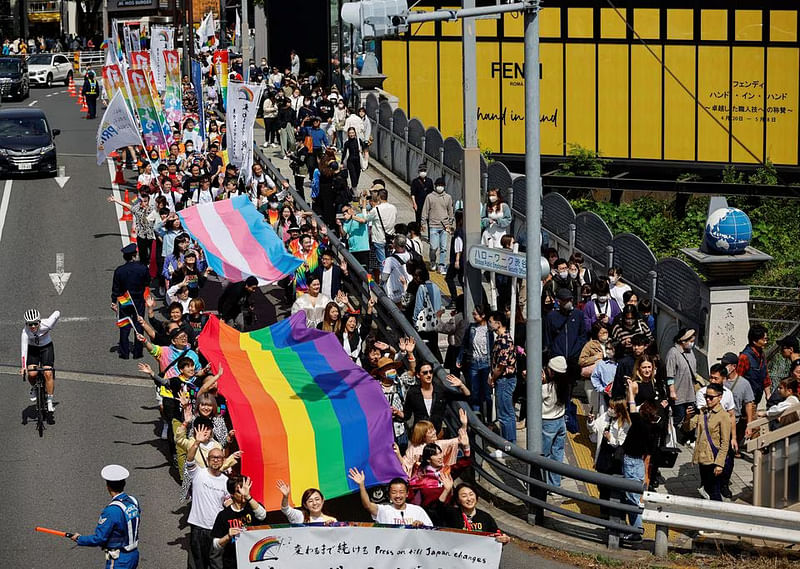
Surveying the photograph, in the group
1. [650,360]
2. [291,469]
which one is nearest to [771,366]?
[650,360]

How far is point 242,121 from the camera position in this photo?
24.8 metres

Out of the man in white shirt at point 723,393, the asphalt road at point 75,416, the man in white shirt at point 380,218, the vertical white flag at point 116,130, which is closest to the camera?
the asphalt road at point 75,416

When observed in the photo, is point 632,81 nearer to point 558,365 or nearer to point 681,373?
point 681,373

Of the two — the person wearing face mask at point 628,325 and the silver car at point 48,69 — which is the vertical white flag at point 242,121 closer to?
the person wearing face mask at point 628,325

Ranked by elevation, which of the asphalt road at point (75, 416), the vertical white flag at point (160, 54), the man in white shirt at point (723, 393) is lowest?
the asphalt road at point (75, 416)

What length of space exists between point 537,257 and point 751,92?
87.5ft

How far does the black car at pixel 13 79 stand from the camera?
176ft

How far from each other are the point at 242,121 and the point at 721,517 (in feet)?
48.3

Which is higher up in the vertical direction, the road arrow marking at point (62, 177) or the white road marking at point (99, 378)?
the road arrow marking at point (62, 177)

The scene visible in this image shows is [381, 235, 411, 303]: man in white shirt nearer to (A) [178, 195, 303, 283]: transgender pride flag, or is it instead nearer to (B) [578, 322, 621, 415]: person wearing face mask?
(A) [178, 195, 303, 283]: transgender pride flag

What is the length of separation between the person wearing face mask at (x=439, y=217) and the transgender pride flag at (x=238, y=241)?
9.17 feet

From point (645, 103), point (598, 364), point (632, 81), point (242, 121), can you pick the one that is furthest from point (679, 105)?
point (598, 364)

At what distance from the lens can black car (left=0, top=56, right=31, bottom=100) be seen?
53594 millimetres

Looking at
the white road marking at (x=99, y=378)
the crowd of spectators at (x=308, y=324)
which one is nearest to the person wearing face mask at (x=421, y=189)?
the crowd of spectators at (x=308, y=324)
